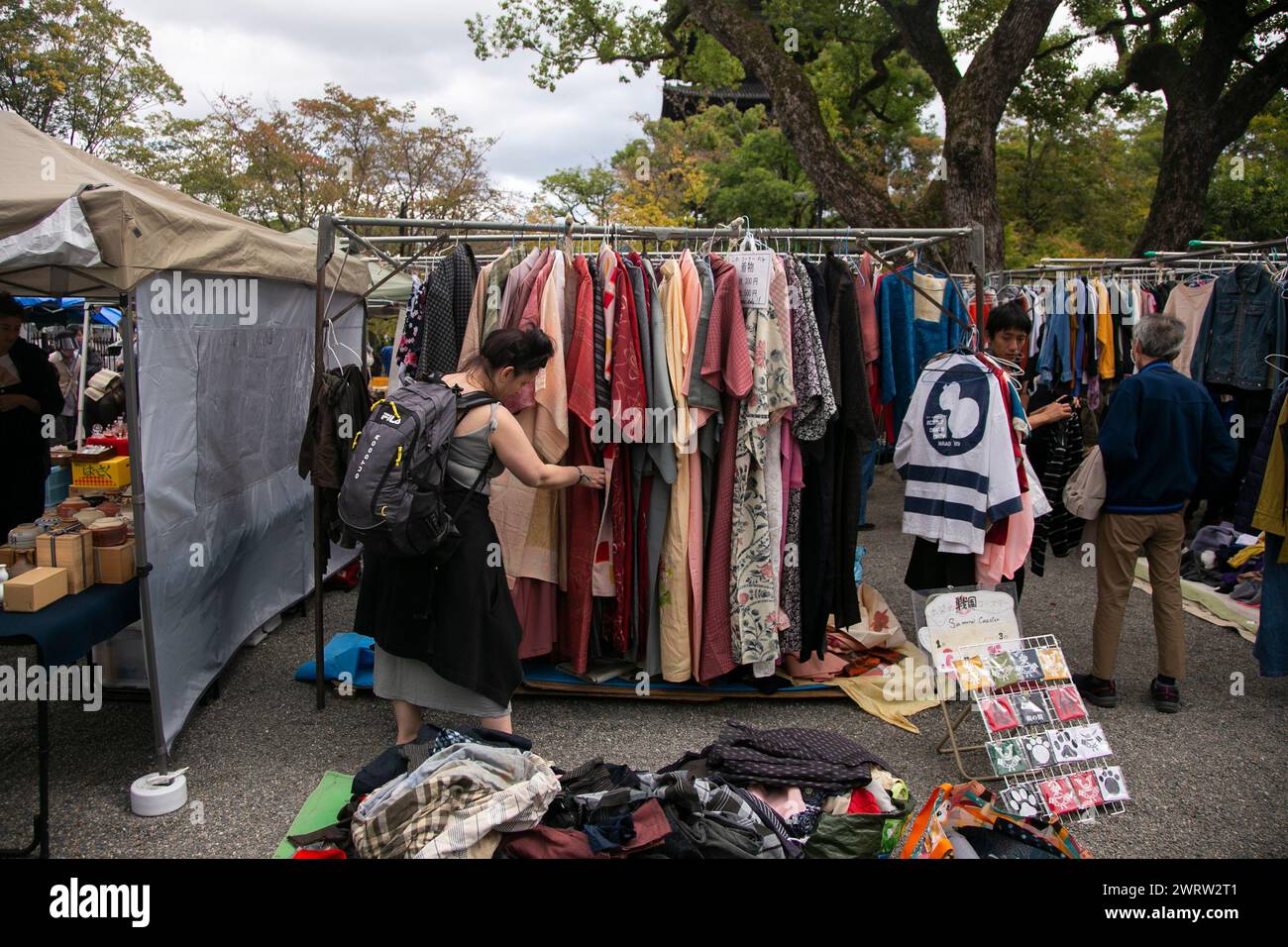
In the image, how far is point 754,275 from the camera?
3.97 metres

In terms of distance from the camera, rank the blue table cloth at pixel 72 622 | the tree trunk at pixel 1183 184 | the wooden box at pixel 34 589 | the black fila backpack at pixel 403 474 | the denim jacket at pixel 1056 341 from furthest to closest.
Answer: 1. the tree trunk at pixel 1183 184
2. the denim jacket at pixel 1056 341
3. the wooden box at pixel 34 589
4. the blue table cloth at pixel 72 622
5. the black fila backpack at pixel 403 474

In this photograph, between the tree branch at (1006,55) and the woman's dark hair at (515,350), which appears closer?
the woman's dark hair at (515,350)

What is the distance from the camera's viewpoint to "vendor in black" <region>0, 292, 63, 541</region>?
4.51 metres

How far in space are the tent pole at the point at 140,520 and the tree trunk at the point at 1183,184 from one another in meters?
11.5

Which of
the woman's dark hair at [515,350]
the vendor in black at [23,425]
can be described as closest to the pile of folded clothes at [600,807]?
the woman's dark hair at [515,350]

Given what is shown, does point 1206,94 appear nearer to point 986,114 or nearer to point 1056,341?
point 986,114

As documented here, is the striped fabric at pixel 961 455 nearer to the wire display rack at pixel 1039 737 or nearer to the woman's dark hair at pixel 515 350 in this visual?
the wire display rack at pixel 1039 737

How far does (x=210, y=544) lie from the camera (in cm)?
423

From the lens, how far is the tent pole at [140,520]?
3311 mm

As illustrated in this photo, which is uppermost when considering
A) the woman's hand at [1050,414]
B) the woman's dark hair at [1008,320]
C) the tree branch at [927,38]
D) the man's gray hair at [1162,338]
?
the tree branch at [927,38]

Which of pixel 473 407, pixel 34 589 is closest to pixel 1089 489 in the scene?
pixel 473 407

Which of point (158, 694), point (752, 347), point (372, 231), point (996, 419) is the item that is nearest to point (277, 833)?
point (158, 694)

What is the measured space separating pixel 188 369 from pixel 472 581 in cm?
185

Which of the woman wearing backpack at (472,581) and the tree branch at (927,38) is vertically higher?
the tree branch at (927,38)
